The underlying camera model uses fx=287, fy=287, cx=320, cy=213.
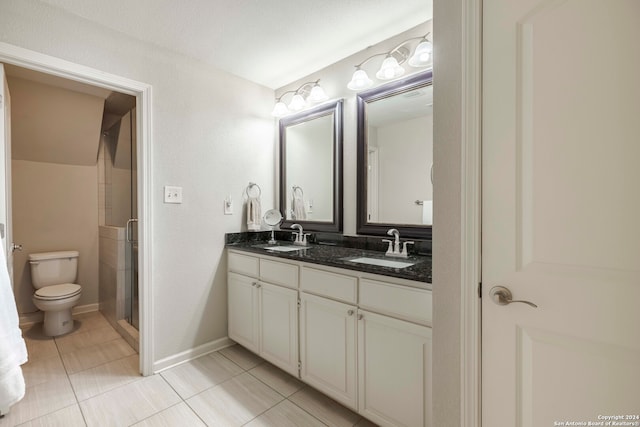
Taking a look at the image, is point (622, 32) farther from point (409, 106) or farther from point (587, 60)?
point (409, 106)

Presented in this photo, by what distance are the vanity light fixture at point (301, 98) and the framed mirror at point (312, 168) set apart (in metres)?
0.07

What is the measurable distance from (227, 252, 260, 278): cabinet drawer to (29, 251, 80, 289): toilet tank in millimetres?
1813

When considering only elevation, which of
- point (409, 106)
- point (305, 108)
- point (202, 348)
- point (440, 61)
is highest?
point (305, 108)

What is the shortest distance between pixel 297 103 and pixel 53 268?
9.33ft

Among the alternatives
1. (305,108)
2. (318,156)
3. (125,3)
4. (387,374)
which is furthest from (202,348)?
(125,3)

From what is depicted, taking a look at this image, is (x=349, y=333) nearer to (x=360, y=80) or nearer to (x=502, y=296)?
(x=502, y=296)

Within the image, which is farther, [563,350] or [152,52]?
[152,52]

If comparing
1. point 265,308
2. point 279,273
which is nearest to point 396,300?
point 279,273

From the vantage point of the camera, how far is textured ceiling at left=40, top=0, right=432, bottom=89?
64.9 inches

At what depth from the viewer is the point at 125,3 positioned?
5.33ft

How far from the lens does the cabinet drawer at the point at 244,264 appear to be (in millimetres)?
2119

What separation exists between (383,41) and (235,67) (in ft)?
3.94

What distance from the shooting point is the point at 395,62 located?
1.89 metres

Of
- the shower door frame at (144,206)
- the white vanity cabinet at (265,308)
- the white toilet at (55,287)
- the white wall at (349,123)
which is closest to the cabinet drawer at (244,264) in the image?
the white vanity cabinet at (265,308)
